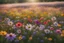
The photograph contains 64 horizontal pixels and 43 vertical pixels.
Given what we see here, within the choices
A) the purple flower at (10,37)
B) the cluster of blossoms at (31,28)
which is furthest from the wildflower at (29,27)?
the purple flower at (10,37)

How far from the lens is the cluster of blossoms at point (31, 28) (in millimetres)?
1860

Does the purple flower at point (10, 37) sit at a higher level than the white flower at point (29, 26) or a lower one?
lower

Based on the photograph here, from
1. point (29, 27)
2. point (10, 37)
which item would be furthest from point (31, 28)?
point (10, 37)

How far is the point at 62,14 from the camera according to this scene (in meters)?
1.94

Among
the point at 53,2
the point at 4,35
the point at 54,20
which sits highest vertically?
the point at 53,2

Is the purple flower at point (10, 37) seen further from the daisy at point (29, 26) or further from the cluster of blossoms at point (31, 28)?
the daisy at point (29, 26)

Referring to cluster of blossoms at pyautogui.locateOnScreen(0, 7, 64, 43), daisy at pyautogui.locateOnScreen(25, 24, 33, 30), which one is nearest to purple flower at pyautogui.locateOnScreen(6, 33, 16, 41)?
cluster of blossoms at pyautogui.locateOnScreen(0, 7, 64, 43)

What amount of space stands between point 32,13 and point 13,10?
23 cm

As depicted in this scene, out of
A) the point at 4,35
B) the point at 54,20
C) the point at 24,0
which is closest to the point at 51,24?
the point at 54,20

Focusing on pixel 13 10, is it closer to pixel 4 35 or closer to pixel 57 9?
pixel 4 35

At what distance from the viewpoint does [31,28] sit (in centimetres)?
190

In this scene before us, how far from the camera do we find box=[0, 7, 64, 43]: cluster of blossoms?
1860 millimetres

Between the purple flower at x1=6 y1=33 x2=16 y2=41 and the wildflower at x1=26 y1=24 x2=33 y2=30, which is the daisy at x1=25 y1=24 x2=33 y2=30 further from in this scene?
the purple flower at x1=6 y1=33 x2=16 y2=41

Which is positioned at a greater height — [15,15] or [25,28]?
[15,15]
